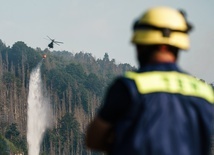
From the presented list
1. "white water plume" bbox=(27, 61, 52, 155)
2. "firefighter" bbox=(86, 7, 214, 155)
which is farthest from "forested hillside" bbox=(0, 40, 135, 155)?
"firefighter" bbox=(86, 7, 214, 155)

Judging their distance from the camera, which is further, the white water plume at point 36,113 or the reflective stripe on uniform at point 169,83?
the white water plume at point 36,113

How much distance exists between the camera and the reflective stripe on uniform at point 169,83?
4.23 metres

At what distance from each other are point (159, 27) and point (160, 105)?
0.51 metres

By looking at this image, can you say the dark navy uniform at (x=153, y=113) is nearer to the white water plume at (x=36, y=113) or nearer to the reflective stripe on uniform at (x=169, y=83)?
the reflective stripe on uniform at (x=169, y=83)

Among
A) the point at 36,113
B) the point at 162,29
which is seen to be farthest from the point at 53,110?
the point at 162,29

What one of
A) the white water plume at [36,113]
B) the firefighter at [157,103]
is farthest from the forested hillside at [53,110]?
the firefighter at [157,103]

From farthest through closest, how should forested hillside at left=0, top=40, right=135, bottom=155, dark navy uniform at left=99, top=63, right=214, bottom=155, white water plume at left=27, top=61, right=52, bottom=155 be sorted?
white water plume at left=27, top=61, right=52, bottom=155 → forested hillside at left=0, top=40, right=135, bottom=155 → dark navy uniform at left=99, top=63, right=214, bottom=155

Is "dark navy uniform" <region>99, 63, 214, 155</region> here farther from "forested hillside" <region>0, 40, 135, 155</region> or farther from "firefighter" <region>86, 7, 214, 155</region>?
"forested hillside" <region>0, 40, 135, 155</region>

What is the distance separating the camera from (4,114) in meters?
145

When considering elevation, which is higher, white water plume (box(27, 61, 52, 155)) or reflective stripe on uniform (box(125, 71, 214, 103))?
white water plume (box(27, 61, 52, 155))

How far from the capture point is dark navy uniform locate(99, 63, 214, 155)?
419 cm

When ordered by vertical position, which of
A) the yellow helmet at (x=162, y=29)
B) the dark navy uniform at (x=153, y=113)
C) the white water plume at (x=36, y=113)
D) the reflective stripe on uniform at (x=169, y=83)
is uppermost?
the white water plume at (x=36, y=113)

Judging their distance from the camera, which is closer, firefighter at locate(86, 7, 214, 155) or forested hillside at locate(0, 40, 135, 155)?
firefighter at locate(86, 7, 214, 155)

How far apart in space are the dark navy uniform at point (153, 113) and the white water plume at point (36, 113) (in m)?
124
